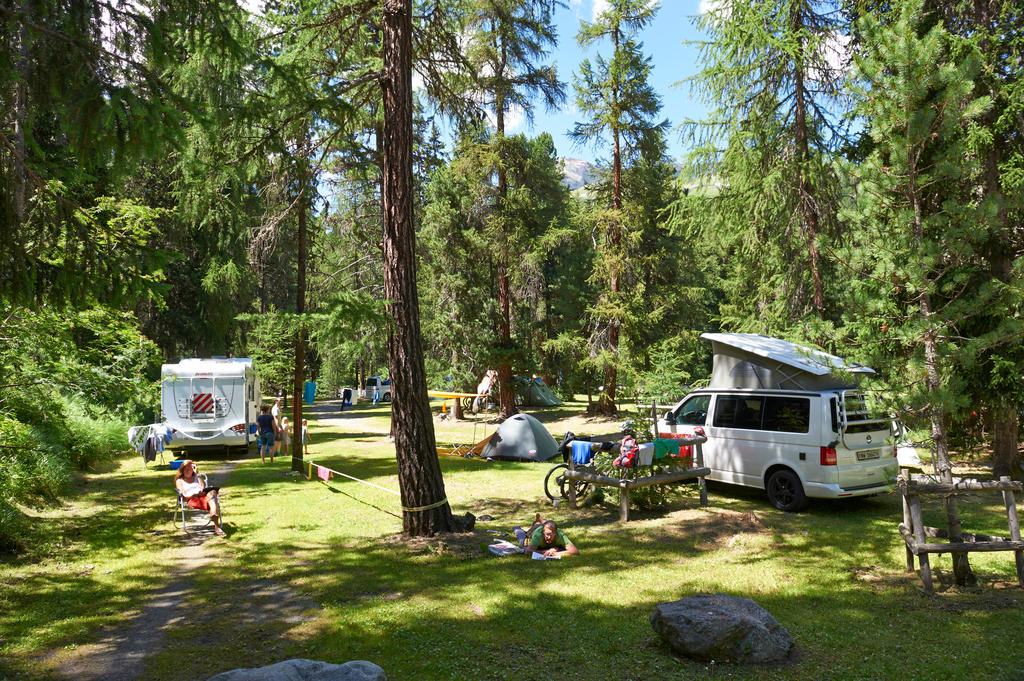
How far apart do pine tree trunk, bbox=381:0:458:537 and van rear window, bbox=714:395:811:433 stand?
4.94 m

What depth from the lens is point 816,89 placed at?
14.1m

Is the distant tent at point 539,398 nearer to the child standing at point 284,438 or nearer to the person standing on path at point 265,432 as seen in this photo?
the child standing at point 284,438

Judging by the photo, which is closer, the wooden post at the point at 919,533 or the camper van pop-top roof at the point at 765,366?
the wooden post at the point at 919,533

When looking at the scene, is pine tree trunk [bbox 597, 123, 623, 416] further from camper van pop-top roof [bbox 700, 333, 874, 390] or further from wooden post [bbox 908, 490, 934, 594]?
wooden post [bbox 908, 490, 934, 594]

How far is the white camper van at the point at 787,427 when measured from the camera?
9117 millimetres

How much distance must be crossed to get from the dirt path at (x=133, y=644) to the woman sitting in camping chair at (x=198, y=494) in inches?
67.5

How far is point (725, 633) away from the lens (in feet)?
16.1

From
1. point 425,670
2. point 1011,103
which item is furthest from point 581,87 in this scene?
point 425,670

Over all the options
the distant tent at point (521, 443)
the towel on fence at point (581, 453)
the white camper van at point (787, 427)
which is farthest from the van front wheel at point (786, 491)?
the distant tent at point (521, 443)

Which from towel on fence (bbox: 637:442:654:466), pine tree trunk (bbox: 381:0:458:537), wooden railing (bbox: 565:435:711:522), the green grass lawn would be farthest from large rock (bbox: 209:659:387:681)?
towel on fence (bbox: 637:442:654:466)

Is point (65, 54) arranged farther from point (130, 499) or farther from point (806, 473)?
point (806, 473)

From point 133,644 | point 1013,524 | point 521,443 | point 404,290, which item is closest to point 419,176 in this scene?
point 521,443

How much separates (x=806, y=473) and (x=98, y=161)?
9.32 m

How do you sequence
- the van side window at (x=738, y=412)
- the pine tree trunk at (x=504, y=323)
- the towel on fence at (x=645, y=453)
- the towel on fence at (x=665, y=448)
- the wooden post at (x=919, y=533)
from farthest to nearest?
the pine tree trunk at (x=504, y=323)
the van side window at (x=738, y=412)
the towel on fence at (x=665, y=448)
the towel on fence at (x=645, y=453)
the wooden post at (x=919, y=533)
